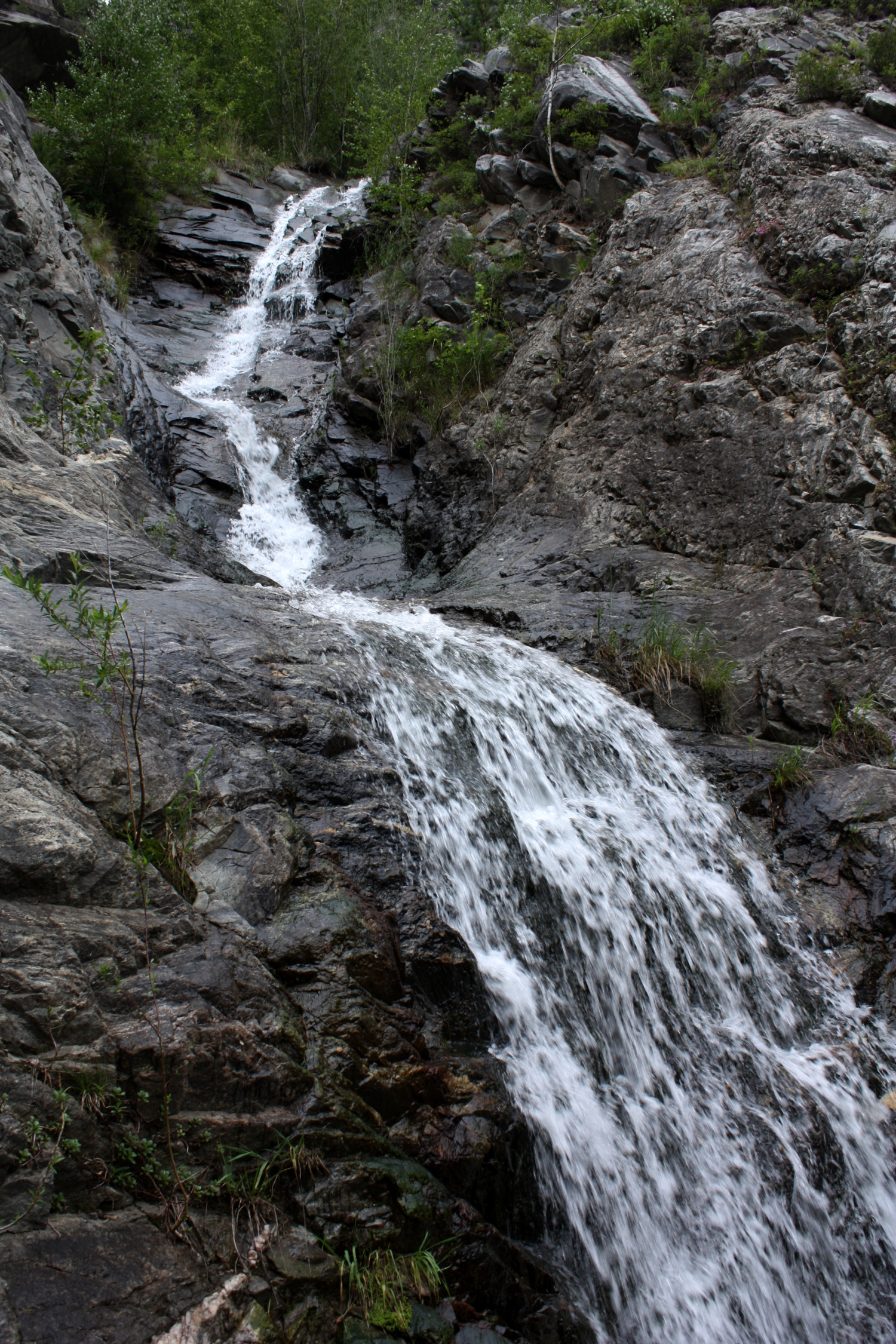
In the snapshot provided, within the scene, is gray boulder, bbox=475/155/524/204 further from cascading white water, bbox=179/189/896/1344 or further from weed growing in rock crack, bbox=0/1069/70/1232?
weed growing in rock crack, bbox=0/1069/70/1232

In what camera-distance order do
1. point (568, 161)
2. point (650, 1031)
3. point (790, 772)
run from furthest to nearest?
1. point (568, 161)
2. point (790, 772)
3. point (650, 1031)

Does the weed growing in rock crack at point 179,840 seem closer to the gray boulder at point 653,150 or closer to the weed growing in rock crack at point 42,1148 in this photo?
the weed growing in rock crack at point 42,1148

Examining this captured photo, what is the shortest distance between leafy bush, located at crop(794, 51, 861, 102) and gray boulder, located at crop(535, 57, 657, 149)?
236cm

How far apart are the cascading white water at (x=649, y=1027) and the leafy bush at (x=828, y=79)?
9.52 m

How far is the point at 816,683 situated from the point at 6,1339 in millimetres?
6025

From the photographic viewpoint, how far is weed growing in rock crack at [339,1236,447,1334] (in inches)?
87.4

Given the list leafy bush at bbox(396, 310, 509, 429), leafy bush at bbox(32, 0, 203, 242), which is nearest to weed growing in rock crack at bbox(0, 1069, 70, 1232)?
leafy bush at bbox(396, 310, 509, 429)

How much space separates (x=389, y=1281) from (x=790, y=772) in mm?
4289

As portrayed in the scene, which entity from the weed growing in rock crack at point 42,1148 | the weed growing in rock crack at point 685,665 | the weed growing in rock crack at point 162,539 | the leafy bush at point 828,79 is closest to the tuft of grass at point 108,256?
the weed growing in rock crack at point 162,539

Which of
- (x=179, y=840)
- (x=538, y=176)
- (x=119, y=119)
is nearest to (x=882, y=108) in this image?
(x=538, y=176)

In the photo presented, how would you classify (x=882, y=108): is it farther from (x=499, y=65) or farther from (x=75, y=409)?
(x=75, y=409)

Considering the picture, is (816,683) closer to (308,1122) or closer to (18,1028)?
(308,1122)

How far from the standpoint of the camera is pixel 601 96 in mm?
11406

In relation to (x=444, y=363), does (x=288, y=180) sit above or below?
above
